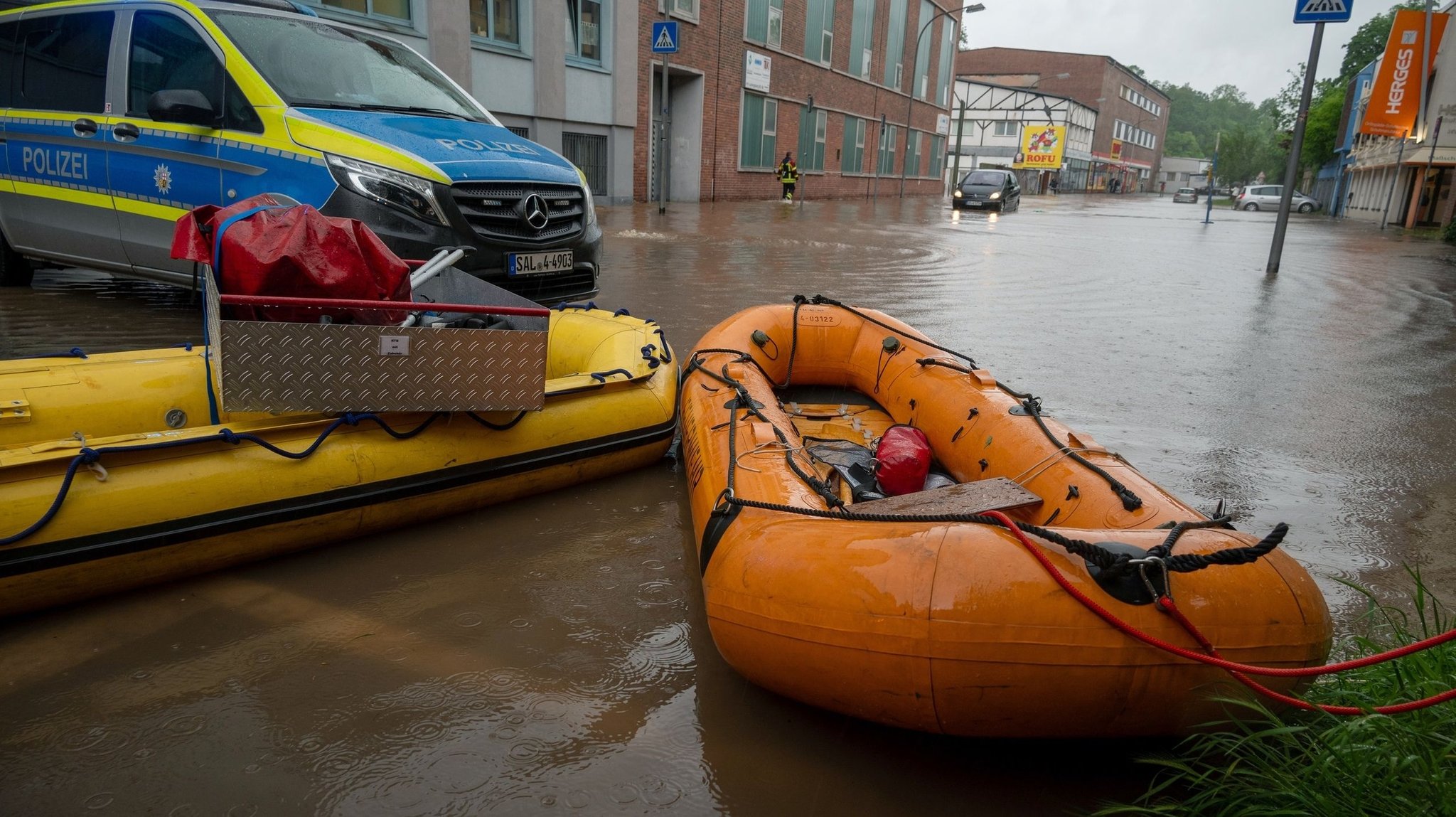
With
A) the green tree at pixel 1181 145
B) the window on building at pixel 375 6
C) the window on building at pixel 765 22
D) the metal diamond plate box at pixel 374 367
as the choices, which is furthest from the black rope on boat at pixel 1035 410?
the green tree at pixel 1181 145

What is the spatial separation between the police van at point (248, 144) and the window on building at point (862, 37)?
26986mm

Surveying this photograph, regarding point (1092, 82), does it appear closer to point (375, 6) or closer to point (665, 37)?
point (665, 37)

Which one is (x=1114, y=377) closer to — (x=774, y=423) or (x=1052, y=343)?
(x=1052, y=343)

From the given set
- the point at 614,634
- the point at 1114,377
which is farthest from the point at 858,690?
the point at 1114,377

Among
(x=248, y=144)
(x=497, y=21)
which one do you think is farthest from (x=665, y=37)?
(x=248, y=144)

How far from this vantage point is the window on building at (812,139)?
27.9 metres

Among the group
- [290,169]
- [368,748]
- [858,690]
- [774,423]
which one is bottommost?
[368,748]

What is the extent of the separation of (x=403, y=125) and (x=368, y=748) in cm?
386

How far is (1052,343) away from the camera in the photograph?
720 cm

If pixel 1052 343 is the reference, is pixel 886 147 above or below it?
above

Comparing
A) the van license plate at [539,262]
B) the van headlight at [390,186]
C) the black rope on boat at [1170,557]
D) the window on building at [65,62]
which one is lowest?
the black rope on boat at [1170,557]

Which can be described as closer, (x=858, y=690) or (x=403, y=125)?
(x=858, y=690)

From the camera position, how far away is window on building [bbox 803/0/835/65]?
27.0 meters

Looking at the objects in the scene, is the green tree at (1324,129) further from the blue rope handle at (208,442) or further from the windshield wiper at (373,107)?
the blue rope handle at (208,442)
